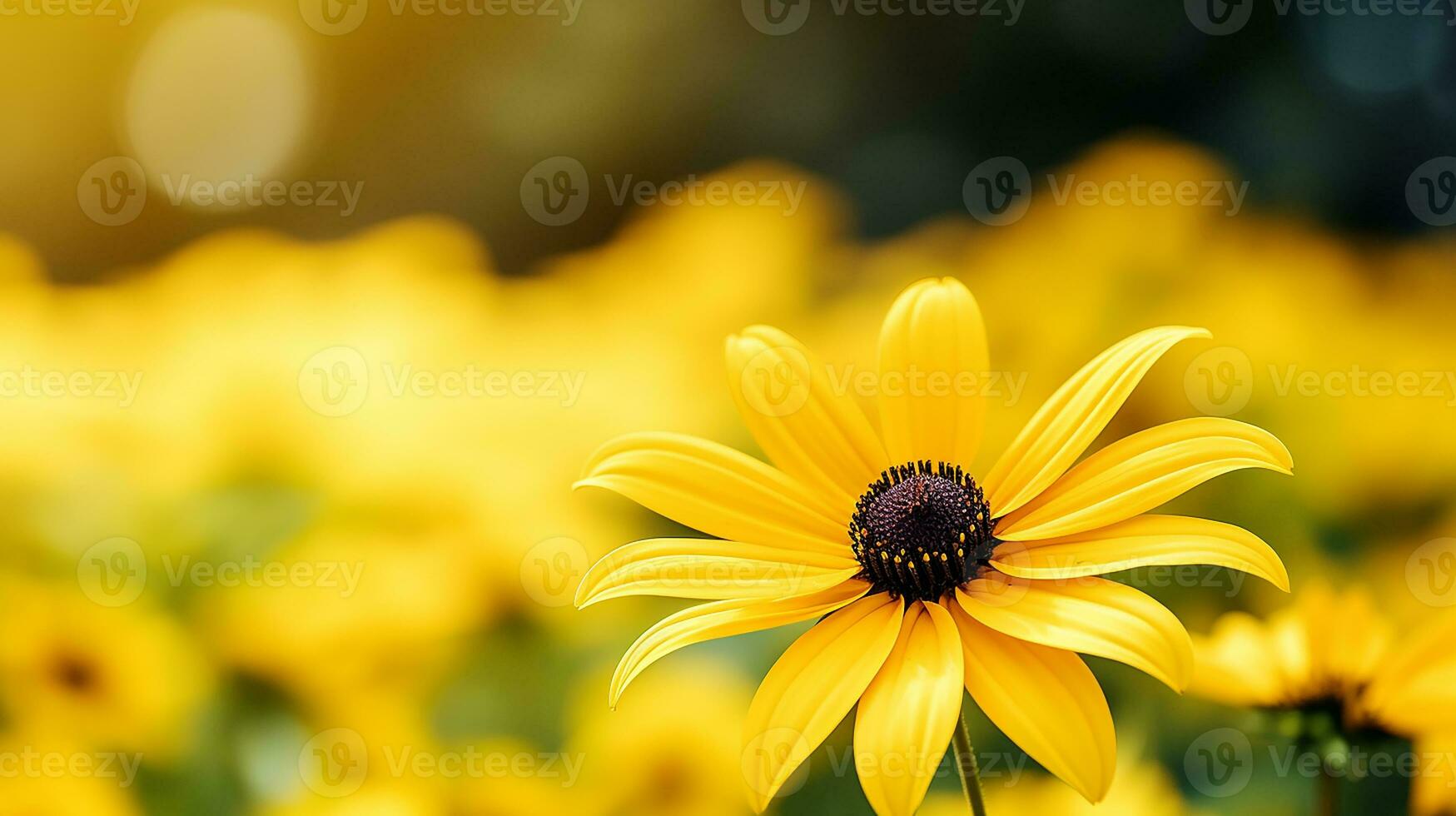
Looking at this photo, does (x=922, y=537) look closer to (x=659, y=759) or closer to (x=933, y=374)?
(x=933, y=374)

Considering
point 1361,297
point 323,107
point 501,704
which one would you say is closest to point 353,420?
point 501,704

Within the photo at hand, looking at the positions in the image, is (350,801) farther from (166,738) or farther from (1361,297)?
(1361,297)

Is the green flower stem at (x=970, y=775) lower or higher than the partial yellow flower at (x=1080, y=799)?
higher

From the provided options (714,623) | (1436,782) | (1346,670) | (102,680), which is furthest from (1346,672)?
(102,680)

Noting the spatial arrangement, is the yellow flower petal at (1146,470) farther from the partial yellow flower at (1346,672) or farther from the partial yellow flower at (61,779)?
the partial yellow flower at (61,779)

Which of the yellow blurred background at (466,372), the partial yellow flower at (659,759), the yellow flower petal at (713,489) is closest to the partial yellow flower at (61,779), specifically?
the yellow blurred background at (466,372)

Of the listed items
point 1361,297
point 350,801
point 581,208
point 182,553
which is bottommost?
point 350,801
